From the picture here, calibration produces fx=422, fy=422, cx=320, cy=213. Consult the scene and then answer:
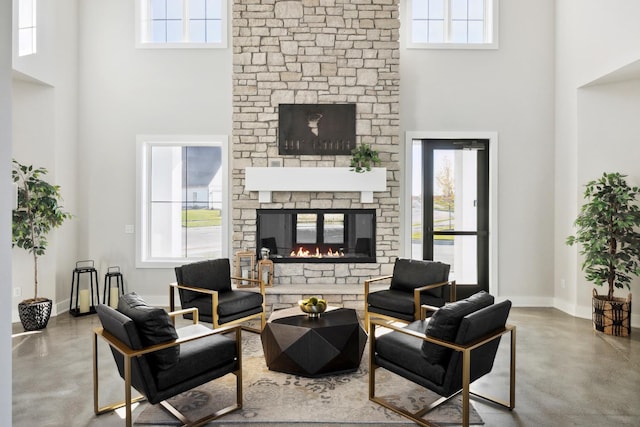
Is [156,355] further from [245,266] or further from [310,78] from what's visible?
[310,78]

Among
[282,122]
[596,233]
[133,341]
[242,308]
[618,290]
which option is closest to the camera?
[133,341]

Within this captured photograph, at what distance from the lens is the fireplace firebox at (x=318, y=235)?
232 inches

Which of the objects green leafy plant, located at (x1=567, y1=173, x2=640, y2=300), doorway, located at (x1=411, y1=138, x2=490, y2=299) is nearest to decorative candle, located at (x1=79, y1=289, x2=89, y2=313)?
doorway, located at (x1=411, y1=138, x2=490, y2=299)

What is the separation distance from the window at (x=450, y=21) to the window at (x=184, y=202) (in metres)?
3.42

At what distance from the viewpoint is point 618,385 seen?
341 cm

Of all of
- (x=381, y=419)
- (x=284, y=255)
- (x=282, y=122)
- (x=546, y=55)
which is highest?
(x=546, y=55)

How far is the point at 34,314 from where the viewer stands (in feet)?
15.8

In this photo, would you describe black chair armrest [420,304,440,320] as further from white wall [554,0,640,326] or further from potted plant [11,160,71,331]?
potted plant [11,160,71,331]

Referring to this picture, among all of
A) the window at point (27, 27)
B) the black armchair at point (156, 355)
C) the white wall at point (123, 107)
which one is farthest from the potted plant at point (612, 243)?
the window at point (27, 27)

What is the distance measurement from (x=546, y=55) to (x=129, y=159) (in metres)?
6.07

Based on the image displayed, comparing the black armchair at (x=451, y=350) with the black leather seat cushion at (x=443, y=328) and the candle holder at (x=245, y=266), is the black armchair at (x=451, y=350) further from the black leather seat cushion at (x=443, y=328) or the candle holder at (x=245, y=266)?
the candle holder at (x=245, y=266)

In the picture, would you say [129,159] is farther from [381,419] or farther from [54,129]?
[381,419]

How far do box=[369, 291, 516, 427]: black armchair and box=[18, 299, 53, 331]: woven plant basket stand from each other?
405 cm

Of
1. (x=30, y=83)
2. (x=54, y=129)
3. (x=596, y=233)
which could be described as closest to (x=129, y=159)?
A: (x=54, y=129)
